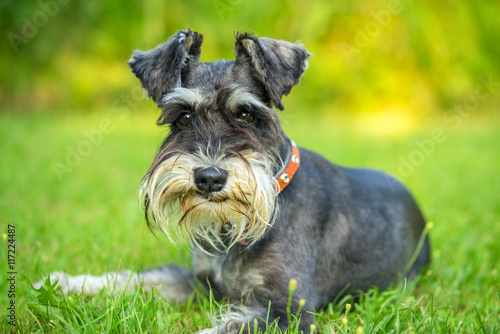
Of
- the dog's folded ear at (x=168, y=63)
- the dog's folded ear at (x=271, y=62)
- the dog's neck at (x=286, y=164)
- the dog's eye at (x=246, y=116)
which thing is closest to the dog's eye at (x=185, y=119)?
the dog's folded ear at (x=168, y=63)

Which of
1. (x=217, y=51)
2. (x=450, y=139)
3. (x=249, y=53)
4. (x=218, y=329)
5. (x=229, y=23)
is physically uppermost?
(x=229, y=23)

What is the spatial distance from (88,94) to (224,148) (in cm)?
1013

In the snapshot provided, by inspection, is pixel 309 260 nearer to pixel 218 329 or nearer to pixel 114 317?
pixel 218 329

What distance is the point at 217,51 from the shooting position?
36.1 ft

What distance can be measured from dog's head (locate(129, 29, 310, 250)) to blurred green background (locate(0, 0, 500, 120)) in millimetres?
8032

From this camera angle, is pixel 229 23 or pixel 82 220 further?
pixel 229 23

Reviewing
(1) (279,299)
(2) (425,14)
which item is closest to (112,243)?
(1) (279,299)

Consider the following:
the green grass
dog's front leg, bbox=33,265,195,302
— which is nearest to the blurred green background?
the green grass

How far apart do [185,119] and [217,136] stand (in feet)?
0.98

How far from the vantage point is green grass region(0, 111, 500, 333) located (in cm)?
253

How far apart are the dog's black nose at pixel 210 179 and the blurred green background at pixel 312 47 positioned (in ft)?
28.5

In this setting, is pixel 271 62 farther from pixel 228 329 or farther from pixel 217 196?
pixel 228 329

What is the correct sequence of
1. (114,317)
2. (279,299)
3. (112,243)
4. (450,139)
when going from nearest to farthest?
1. (114,317)
2. (279,299)
3. (112,243)
4. (450,139)

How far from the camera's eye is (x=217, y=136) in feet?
8.41
